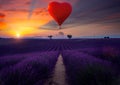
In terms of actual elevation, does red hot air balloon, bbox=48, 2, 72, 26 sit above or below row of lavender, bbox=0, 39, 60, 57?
above

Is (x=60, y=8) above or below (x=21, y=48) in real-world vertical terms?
above

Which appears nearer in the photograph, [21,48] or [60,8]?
[60,8]

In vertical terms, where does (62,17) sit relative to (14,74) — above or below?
above

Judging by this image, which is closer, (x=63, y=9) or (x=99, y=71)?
(x=99, y=71)

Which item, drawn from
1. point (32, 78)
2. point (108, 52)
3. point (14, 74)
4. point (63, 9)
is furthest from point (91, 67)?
point (63, 9)

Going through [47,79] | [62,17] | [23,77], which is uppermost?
[62,17]

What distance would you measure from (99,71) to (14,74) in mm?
2140

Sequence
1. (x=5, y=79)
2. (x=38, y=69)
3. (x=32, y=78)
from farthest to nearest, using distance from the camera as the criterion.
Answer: (x=38, y=69)
(x=32, y=78)
(x=5, y=79)

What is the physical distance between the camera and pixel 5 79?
460cm

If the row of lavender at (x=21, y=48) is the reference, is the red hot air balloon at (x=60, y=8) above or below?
above

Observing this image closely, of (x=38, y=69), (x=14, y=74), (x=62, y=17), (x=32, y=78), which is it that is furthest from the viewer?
(x=62, y=17)

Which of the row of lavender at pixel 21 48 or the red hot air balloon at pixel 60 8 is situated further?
the row of lavender at pixel 21 48

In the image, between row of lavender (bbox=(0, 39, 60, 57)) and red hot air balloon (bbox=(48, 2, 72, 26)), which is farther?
row of lavender (bbox=(0, 39, 60, 57))

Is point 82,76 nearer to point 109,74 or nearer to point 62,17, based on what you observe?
point 109,74
